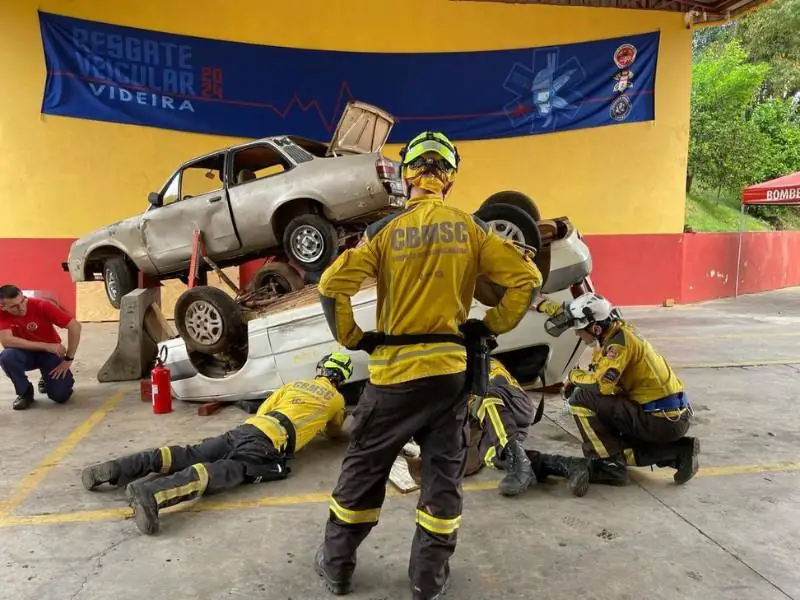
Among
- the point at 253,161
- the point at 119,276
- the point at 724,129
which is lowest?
the point at 119,276

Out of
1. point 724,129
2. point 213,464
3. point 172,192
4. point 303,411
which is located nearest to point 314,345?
point 303,411

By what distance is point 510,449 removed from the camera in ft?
12.4

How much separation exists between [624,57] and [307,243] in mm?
8760

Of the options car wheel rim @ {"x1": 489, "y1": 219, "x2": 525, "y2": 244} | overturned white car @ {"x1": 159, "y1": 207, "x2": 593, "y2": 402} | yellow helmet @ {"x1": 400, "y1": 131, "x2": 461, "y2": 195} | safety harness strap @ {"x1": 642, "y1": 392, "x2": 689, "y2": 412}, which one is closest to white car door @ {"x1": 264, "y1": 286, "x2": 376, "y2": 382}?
overturned white car @ {"x1": 159, "y1": 207, "x2": 593, "y2": 402}

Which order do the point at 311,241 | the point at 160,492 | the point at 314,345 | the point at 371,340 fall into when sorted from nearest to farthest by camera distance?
the point at 371,340 < the point at 160,492 < the point at 314,345 < the point at 311,241

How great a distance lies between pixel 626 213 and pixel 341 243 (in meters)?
7.96

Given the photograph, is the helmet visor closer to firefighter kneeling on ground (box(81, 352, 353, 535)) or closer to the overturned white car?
firefighter kneeling on ground (box(81, 352, 353, 535))

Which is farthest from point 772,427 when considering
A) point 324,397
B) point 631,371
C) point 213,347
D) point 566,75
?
point 566,75

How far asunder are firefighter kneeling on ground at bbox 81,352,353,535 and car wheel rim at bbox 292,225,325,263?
214cm

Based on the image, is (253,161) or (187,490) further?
(253,161)

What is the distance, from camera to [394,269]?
8.11 feet

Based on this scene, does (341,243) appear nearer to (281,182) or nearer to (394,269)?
(281,182)

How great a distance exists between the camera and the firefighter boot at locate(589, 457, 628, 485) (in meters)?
3.79

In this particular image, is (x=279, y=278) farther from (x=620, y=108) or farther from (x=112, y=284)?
(x=620, y=108)
